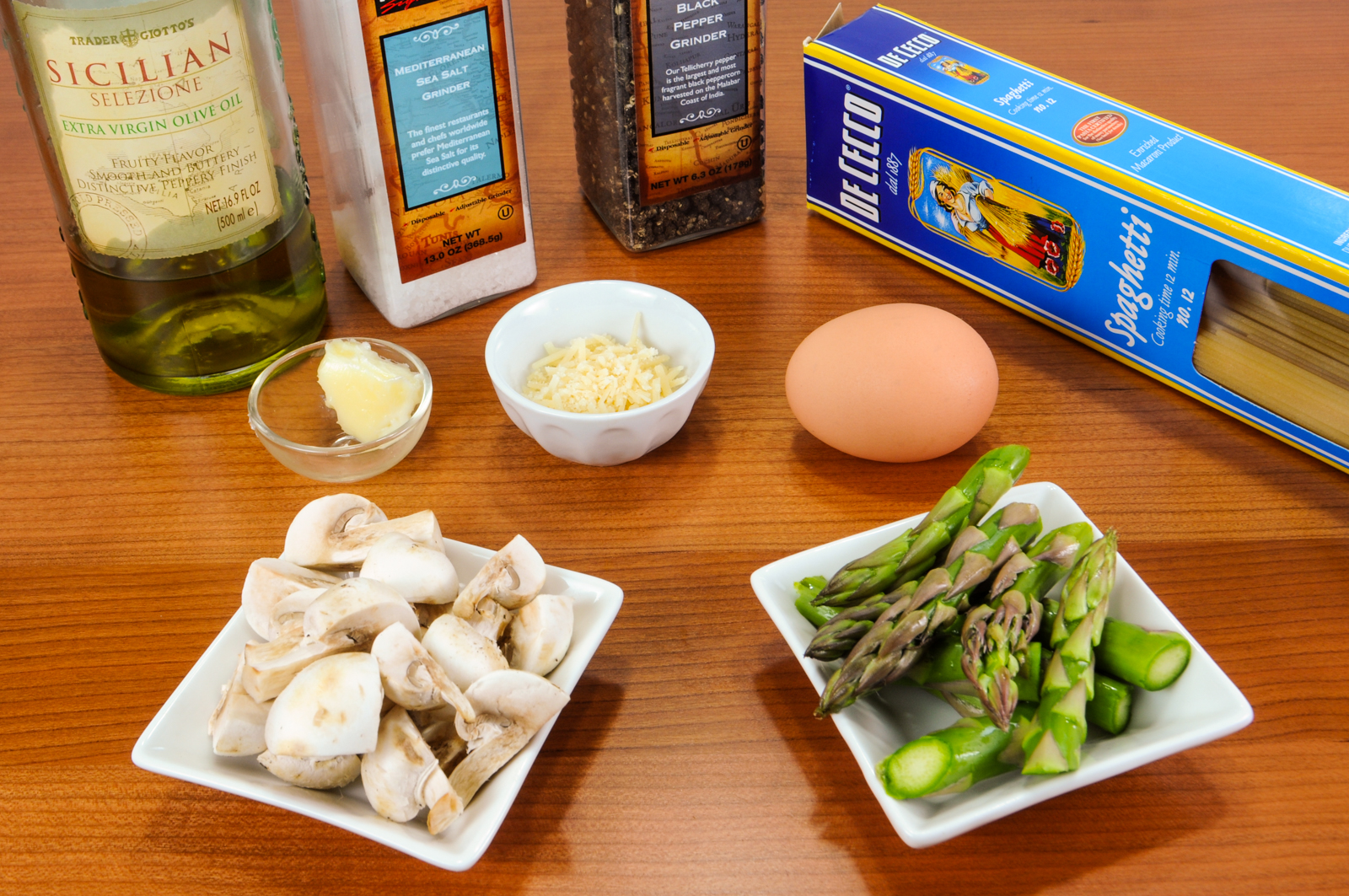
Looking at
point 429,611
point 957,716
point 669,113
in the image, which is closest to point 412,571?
point 429,611

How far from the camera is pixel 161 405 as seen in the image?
2.72 feet

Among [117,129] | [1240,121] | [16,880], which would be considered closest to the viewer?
[16,880]

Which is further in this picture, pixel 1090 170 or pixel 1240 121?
pixel 1240 121

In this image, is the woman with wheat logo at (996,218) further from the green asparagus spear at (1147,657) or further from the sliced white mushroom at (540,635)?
the sliced white mushroom at (540,635)

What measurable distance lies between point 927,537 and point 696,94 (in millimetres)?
437

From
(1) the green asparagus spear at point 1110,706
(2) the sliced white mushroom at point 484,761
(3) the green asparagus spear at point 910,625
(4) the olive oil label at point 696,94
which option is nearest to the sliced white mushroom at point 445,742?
(2) the sliced white mushroom at point 484,761

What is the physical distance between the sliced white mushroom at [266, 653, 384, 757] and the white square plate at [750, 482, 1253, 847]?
8.0 inches

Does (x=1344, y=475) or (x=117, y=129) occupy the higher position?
(x=117, y=129)

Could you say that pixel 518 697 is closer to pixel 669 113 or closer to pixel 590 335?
pixel 590 335

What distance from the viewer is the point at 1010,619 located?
21.7 inches

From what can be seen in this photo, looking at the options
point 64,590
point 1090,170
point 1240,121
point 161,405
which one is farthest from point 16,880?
point 1240,121

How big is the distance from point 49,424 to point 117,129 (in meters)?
0.24

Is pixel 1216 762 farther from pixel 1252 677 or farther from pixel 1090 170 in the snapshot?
pixel 1090 170

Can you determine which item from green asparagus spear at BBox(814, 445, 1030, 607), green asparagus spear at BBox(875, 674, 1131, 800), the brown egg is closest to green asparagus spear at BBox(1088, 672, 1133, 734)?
green asparagus spear at BBox(875, 674, 1131, 800)
